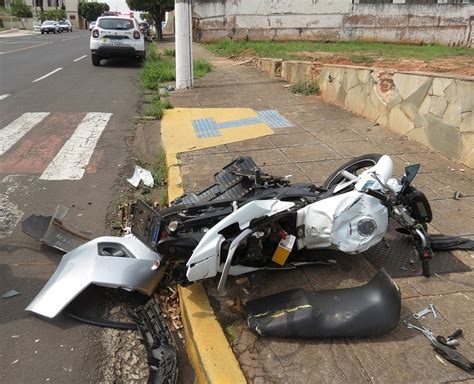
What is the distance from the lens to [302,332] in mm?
2877

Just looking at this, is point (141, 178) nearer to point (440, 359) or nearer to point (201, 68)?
point (440, 359)

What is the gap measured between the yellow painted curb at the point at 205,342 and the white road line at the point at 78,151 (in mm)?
3391

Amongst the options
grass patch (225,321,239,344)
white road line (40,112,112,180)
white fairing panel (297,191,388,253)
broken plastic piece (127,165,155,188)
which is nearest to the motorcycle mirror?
white fairing panel (297,191,388,253)

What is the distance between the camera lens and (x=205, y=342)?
2.95m

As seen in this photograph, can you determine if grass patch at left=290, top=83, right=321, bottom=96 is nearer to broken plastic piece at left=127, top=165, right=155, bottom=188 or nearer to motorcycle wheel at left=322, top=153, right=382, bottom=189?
broken plastic piece at left=127, top=165, right=155, bottom=188

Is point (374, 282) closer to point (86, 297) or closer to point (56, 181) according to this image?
point (86, 297)

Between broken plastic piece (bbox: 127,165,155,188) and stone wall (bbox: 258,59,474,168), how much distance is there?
3909 mm

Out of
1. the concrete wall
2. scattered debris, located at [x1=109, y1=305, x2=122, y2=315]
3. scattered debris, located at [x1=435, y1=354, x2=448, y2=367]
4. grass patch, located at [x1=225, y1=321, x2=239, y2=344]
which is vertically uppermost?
the concrete wall

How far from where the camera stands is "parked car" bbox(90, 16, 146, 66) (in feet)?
55.1

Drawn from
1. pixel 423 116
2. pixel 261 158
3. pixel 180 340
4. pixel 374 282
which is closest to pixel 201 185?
pixel 261 158

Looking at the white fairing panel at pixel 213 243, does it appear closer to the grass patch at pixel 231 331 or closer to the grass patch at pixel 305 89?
the grass patch at pixel 231 331

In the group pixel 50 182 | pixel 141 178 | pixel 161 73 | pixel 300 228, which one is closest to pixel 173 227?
pixel 300 228

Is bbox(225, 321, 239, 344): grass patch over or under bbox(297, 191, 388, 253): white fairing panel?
under

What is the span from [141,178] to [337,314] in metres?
3.76
